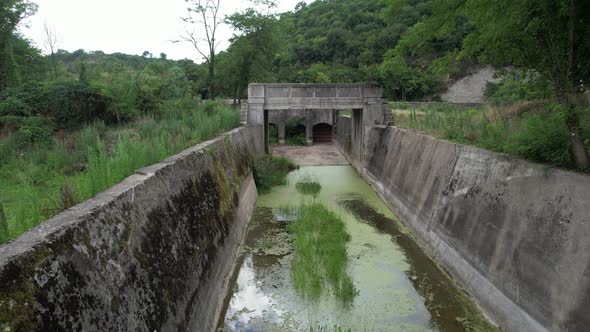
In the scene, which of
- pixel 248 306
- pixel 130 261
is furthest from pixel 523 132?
pixel 130 261

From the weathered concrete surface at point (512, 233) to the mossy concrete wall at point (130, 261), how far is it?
399 cm

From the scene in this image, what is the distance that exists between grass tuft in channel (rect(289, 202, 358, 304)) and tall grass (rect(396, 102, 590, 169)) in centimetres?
334

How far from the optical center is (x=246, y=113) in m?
16.2

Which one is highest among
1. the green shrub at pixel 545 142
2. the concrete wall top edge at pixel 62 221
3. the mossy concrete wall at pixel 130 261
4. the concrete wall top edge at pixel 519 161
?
the green shrub at pixel 545 142

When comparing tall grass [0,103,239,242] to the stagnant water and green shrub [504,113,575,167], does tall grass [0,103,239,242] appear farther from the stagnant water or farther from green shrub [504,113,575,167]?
green shrub [504,113,575,167]

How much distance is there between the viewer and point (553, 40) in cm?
456

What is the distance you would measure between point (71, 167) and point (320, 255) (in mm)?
4677

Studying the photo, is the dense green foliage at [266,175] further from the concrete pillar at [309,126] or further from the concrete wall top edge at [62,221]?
the concrete pillar at [309,126]

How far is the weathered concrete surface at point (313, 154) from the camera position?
20.8 meters

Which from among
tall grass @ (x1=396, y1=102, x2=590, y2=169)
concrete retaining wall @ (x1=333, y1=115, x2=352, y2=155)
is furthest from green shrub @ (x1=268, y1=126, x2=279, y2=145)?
tall grass @ (x1=396, y1=102, x2=590, y2=169)

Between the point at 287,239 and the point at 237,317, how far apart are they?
3122 mm

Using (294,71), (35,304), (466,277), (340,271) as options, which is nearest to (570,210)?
(466,277)

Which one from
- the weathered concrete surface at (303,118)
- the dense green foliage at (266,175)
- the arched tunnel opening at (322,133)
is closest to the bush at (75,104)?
the dense green foliage at (266,175)

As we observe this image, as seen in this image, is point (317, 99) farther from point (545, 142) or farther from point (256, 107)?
point (545, 142)
